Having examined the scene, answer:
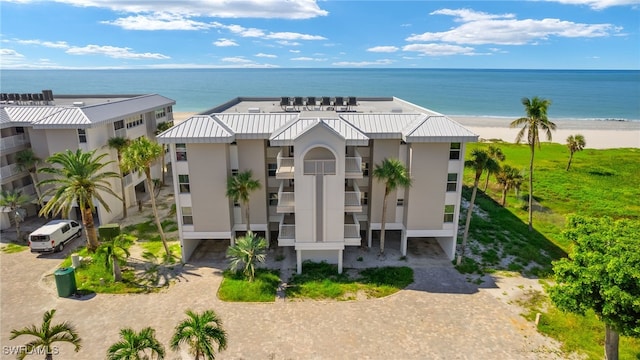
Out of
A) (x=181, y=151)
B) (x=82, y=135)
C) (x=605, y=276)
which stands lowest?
(x=605, y=276)

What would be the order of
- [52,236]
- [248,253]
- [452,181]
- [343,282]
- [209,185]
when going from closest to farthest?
[248,253] < [343,282] < [209,185] < [452,181] < [52,236]

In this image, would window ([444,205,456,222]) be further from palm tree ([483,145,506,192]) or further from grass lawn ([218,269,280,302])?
grass lawn ([218,269,280,302])

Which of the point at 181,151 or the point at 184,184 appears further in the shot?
the point at 184,184

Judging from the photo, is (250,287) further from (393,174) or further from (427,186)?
(427,186)

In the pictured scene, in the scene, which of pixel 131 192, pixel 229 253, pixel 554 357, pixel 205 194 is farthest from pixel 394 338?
pixel 131 192

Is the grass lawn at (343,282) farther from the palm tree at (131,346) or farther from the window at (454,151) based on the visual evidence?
the palm tree at (131,346)

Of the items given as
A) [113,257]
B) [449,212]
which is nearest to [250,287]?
[113,257]
